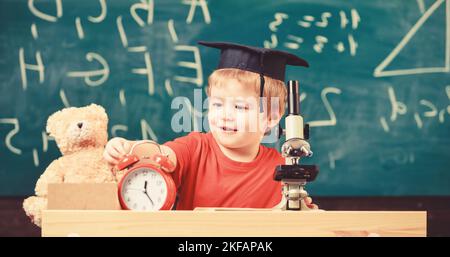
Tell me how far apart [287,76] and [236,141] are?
3.03 ft

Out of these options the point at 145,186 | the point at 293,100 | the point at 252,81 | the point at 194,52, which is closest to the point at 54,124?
the point at 145,186

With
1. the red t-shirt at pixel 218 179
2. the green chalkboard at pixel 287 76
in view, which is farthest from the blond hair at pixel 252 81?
the green chalkboard at pixel 287 76

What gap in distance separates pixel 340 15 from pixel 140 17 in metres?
0.77

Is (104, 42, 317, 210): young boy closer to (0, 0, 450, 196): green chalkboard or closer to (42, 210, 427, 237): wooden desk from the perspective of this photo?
(42, 210, 427, 237): wooden desk

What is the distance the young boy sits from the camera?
5.90ft

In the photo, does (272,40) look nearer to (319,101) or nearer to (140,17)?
(319,101)

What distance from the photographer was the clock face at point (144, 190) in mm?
1522

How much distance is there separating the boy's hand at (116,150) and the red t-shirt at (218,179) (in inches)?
9.1

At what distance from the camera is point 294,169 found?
1556 millimetres

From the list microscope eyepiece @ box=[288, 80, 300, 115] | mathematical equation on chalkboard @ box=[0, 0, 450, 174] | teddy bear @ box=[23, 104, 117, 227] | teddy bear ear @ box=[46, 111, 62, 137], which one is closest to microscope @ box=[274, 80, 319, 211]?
microscope eyepiece @ box=[288, 80, 300, 115]

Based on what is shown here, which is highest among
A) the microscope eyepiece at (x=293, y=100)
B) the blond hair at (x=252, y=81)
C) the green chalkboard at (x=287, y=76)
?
the green chalkboard at (x=287, y=76)

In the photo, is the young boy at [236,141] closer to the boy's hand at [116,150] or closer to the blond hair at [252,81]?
the blond hair at [252,81]

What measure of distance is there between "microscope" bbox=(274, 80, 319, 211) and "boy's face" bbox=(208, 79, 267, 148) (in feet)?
0.71
